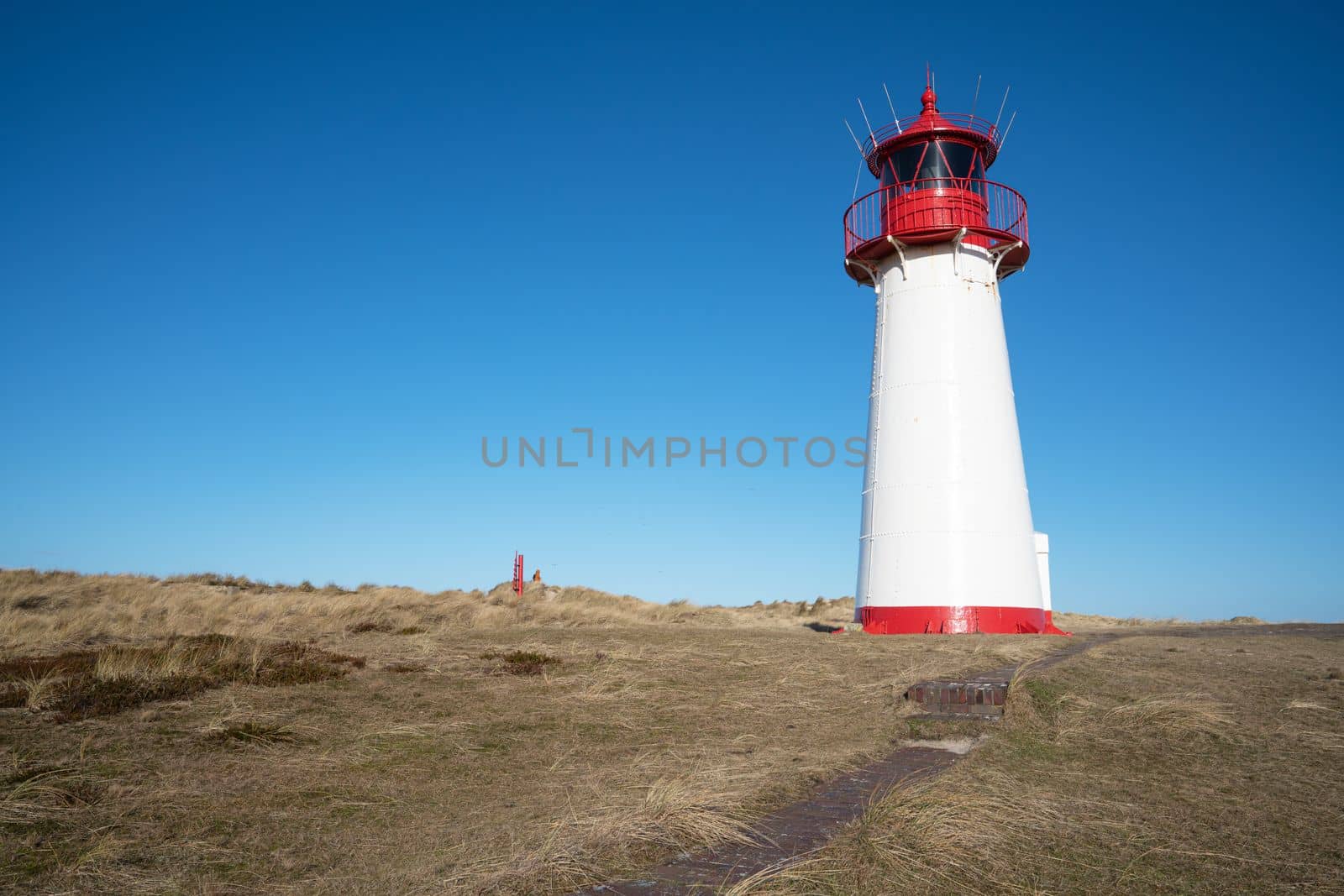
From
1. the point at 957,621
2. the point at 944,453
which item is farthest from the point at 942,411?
the point at 957,621

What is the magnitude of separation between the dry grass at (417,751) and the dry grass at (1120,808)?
0.93 metres

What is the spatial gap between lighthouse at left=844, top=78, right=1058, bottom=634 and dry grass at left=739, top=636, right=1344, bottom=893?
27.4 feet

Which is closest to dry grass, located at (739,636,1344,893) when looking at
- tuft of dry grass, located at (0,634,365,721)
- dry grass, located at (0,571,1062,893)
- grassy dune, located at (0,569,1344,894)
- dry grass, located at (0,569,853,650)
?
grassy dune, located at (0,569,1344,894)

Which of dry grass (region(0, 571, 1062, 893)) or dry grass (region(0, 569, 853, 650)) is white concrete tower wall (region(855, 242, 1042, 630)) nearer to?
dry grass (region(0, 571, 1062, 893))

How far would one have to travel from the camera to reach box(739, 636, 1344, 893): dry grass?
409 cm

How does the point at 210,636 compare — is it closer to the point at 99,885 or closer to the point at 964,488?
the point at 99,885

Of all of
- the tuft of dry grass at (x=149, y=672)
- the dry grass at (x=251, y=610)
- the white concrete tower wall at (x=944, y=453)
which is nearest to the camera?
the tuft of dry grass at (x=149, y=672)

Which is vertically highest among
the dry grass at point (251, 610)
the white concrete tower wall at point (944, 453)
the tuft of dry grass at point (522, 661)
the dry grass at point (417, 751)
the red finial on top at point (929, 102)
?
the red finial on top at point (929, 102)

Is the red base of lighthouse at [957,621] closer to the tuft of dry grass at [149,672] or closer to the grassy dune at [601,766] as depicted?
the grassy dune at [601,766]

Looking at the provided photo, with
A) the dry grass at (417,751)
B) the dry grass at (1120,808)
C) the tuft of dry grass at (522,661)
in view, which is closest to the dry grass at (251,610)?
the dry grass at (417,751)

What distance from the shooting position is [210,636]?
40.7ft

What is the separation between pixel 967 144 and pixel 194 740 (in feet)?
63.3

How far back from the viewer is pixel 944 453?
718 inches

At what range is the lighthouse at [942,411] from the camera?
17.8 meters
